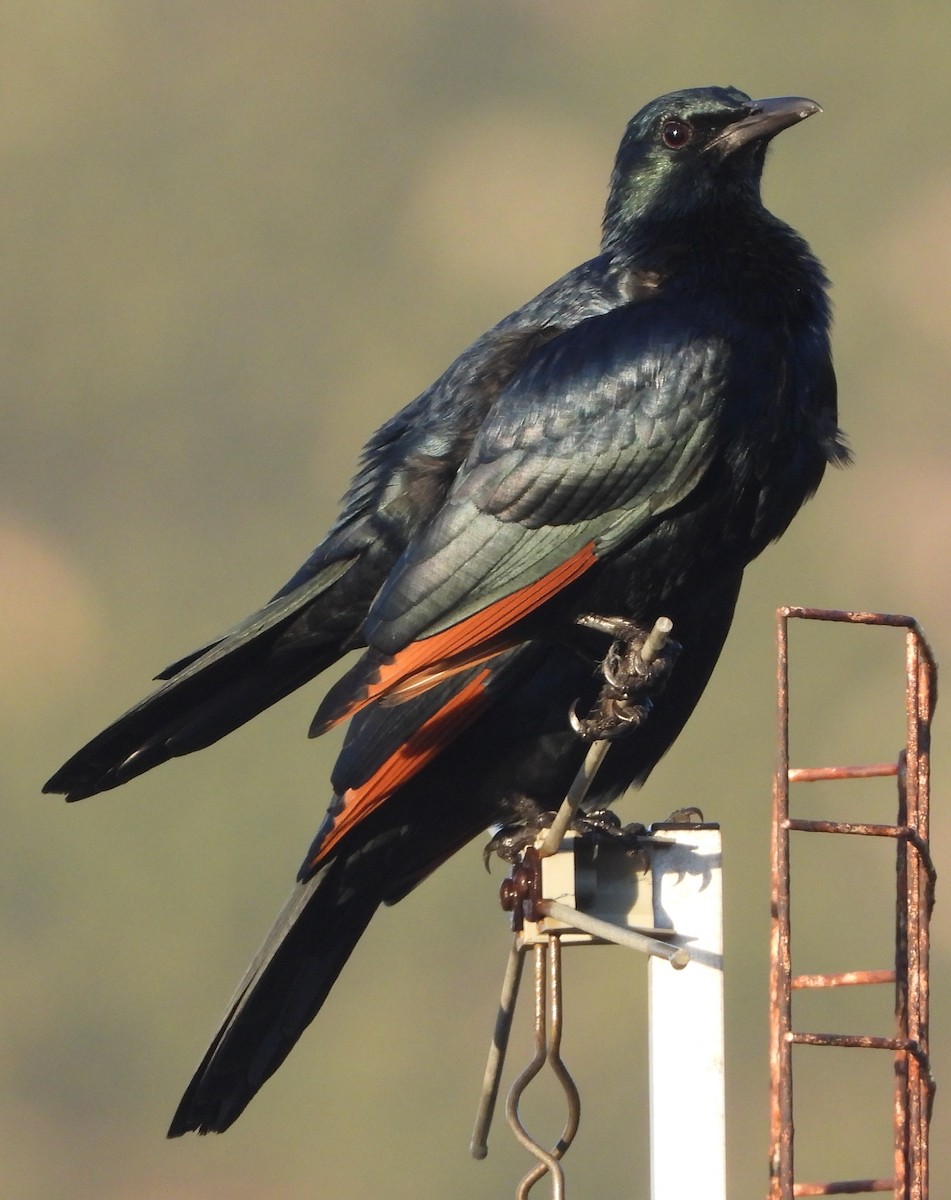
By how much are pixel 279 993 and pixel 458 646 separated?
131 cm

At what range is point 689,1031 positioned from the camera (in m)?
4.18

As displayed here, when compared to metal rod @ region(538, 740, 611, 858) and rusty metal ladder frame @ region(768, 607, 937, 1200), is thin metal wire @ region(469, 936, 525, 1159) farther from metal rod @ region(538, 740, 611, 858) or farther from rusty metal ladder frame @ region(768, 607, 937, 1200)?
rusty metal ladder frame @ region(768, 607, 937, 1200)

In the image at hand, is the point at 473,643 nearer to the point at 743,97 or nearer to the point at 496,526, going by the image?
the point at 496,526

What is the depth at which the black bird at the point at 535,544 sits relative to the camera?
5309mm

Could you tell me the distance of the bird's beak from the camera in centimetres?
595

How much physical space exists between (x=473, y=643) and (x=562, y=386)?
776mm

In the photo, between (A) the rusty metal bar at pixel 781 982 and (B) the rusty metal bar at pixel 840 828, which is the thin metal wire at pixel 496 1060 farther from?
(B) the rusty metal bar at pixel 840 828

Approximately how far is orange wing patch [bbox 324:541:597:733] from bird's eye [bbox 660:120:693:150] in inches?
58.3

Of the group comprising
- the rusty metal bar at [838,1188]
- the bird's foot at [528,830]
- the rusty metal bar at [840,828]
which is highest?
the bird's foot at [528,830]

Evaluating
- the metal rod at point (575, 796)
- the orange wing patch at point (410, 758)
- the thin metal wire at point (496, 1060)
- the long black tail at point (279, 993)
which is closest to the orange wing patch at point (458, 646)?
the orange wing patch at point (410, 758)

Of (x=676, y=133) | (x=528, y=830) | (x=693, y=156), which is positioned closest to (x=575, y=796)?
(x=528, y=830)

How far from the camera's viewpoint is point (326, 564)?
5707 millimetres

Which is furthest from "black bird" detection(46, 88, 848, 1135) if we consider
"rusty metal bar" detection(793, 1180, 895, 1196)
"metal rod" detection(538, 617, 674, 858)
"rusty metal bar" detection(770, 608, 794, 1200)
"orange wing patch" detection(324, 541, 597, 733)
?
"rusty metal bar" detection(793, 1180, 895, 1196)

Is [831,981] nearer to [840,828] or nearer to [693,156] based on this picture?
[840,828]
